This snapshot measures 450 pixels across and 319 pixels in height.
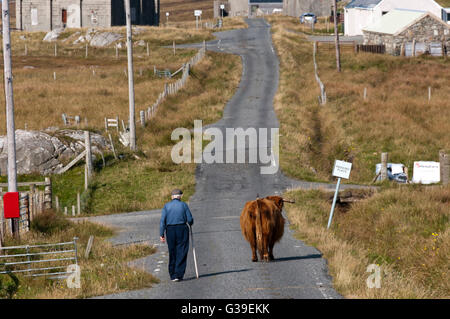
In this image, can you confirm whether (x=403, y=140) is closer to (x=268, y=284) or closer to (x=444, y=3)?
(x=268, y=284)

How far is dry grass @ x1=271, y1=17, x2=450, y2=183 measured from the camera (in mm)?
36719

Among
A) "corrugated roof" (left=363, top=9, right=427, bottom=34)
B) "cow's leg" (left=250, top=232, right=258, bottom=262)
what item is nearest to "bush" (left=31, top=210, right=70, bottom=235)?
"cow's leg" (left=250, top=232, right=258, bottom=262)

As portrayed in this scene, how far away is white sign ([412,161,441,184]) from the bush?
58.3 feet

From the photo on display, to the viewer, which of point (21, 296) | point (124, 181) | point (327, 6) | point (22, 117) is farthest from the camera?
point (327, 6)

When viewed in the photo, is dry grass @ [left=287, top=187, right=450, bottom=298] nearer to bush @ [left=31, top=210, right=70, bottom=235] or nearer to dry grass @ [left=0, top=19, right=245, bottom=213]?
bush @ [left=31, top=210, right=70, bottom=235]

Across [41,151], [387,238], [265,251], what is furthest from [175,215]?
[41,151]

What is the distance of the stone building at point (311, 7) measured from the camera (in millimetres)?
119438

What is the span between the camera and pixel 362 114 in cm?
4491

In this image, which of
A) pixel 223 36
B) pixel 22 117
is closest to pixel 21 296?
pixel 22 117

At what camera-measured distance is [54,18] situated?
95625 mm

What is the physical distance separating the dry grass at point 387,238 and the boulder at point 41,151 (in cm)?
1258

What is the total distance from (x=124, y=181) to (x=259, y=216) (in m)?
16.9

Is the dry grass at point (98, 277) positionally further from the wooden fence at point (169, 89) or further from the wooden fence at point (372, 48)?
the wooden fence at point (372, 48)

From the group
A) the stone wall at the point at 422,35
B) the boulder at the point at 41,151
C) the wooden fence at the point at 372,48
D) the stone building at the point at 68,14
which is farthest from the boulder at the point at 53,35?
the boulder at the point at 41,151
